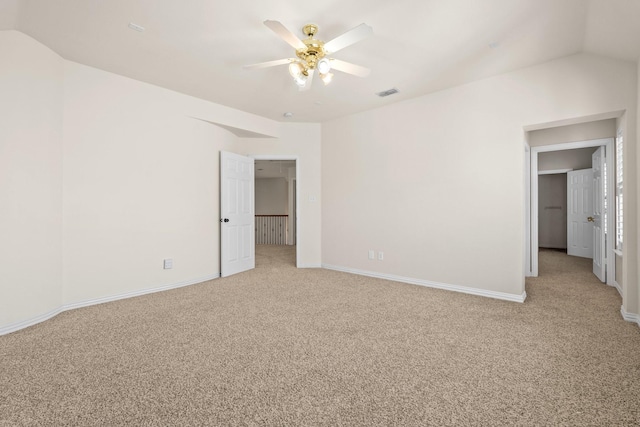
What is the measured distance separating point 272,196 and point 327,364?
33.0 ft

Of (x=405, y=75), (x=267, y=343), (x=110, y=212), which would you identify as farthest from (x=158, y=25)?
(x=267, y=343)

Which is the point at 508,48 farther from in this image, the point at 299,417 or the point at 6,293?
the point at 6,293

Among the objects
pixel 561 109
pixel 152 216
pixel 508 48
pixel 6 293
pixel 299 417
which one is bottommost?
pixel 299 417

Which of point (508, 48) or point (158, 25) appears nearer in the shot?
point (158, 25)

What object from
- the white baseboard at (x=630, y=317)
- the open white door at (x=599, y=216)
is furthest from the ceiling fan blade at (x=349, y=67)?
the open white door at (x=599, y=216)

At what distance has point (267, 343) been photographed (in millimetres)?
2406

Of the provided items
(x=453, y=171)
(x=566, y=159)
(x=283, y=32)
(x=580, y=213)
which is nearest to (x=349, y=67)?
(x=283, y=32)

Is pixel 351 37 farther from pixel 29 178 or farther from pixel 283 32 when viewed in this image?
pixel 29 178

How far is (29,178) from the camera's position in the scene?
285 centimetres

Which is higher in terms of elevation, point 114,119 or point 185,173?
point 114,119

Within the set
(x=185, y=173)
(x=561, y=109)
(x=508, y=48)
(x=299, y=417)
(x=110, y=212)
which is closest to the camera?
(x=299, y=417)

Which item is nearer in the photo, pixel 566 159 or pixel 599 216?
pixel 599 216

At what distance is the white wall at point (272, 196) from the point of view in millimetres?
11705

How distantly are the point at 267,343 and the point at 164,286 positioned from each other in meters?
2.41
